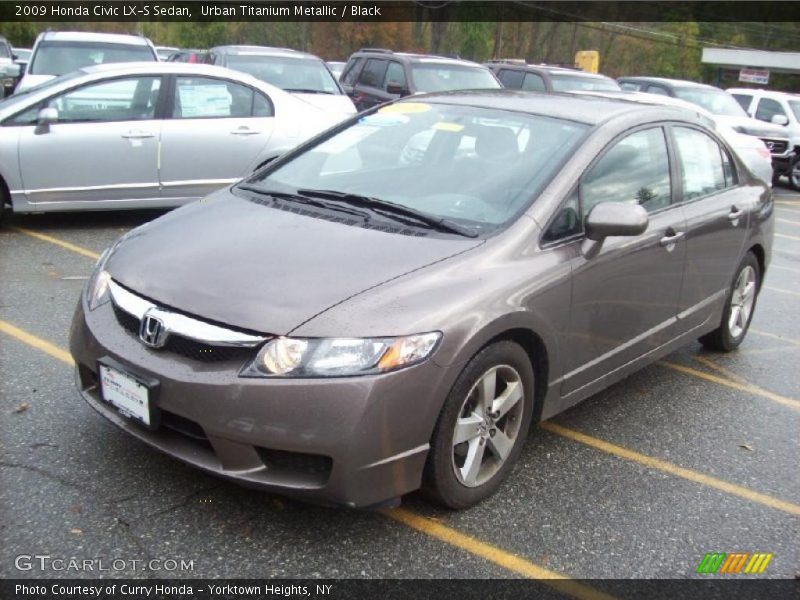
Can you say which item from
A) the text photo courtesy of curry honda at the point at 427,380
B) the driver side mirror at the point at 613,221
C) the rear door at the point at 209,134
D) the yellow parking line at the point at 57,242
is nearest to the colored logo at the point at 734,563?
the text photo courtesy of curry honda at the point at 427,380

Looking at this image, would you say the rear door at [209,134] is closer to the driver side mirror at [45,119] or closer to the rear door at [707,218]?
the driver side mirror at [45,119]

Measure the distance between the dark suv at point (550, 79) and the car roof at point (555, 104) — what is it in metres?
8.87

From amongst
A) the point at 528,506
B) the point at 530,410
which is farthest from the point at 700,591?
the point at 530,410

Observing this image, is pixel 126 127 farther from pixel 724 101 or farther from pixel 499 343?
pixel 724 101

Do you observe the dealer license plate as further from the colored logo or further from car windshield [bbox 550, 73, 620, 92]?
car windshield [bbox 550, 73, 620, 92]

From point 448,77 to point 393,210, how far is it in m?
9.18

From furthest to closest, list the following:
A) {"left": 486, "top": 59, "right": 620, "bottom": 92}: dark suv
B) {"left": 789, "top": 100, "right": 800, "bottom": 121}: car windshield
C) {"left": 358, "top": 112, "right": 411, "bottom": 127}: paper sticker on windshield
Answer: {"left": 789, "top": 100, "right": 800, "bottom": 121}: car windshield → {"left": 486, "top": 59, "right": 620, "bottom": 92}: dark suv → {"left": 358, "top": 112, "right": 411, "bottom": 127}: paper sticker on windshield

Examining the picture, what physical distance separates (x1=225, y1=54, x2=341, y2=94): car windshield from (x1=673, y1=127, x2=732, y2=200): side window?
705cm

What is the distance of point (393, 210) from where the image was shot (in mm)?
3525

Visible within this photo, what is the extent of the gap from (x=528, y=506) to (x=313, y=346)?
4.00 feet

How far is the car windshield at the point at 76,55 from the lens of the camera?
36.2 feet

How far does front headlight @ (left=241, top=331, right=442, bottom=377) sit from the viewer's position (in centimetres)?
268

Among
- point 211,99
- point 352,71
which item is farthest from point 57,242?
point 352,71

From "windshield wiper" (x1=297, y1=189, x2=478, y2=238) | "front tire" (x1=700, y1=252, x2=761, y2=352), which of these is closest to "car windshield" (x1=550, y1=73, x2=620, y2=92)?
"front tire" (x1=700, y1=252, x2=761, y2=352)
